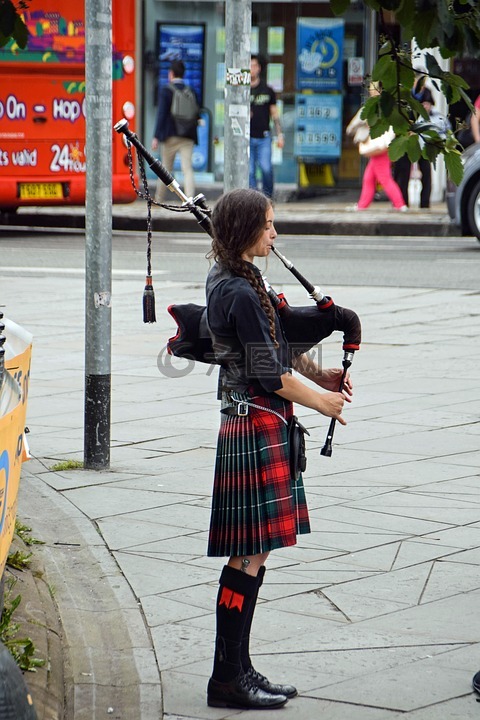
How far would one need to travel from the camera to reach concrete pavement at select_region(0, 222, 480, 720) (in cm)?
414

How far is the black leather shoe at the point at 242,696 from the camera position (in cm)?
396

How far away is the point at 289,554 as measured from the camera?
538 cm

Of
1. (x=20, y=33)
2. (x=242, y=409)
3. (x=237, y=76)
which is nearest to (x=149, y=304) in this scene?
(x=20, y=33)

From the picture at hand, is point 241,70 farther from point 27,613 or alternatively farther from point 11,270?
point 11,270

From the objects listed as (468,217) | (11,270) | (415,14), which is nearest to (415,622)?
(415,14)

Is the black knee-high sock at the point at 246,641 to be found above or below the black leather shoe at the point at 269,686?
above

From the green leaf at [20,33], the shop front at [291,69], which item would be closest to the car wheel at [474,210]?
the shop front at [291,69]

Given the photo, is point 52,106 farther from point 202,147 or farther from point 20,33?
point 20,33

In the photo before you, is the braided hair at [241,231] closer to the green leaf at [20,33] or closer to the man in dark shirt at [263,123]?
the green leaf at [20,33]

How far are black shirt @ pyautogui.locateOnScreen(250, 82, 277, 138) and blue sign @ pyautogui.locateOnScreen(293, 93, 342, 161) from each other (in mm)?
2380

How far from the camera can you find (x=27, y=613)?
451cm

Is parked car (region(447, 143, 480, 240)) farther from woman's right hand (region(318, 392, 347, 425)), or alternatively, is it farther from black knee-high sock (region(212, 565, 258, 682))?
black knee-high sock (region(212, 565, 258, 682))

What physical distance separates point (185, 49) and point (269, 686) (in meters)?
20.2

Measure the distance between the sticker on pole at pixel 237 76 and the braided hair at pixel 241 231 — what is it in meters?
3.45
